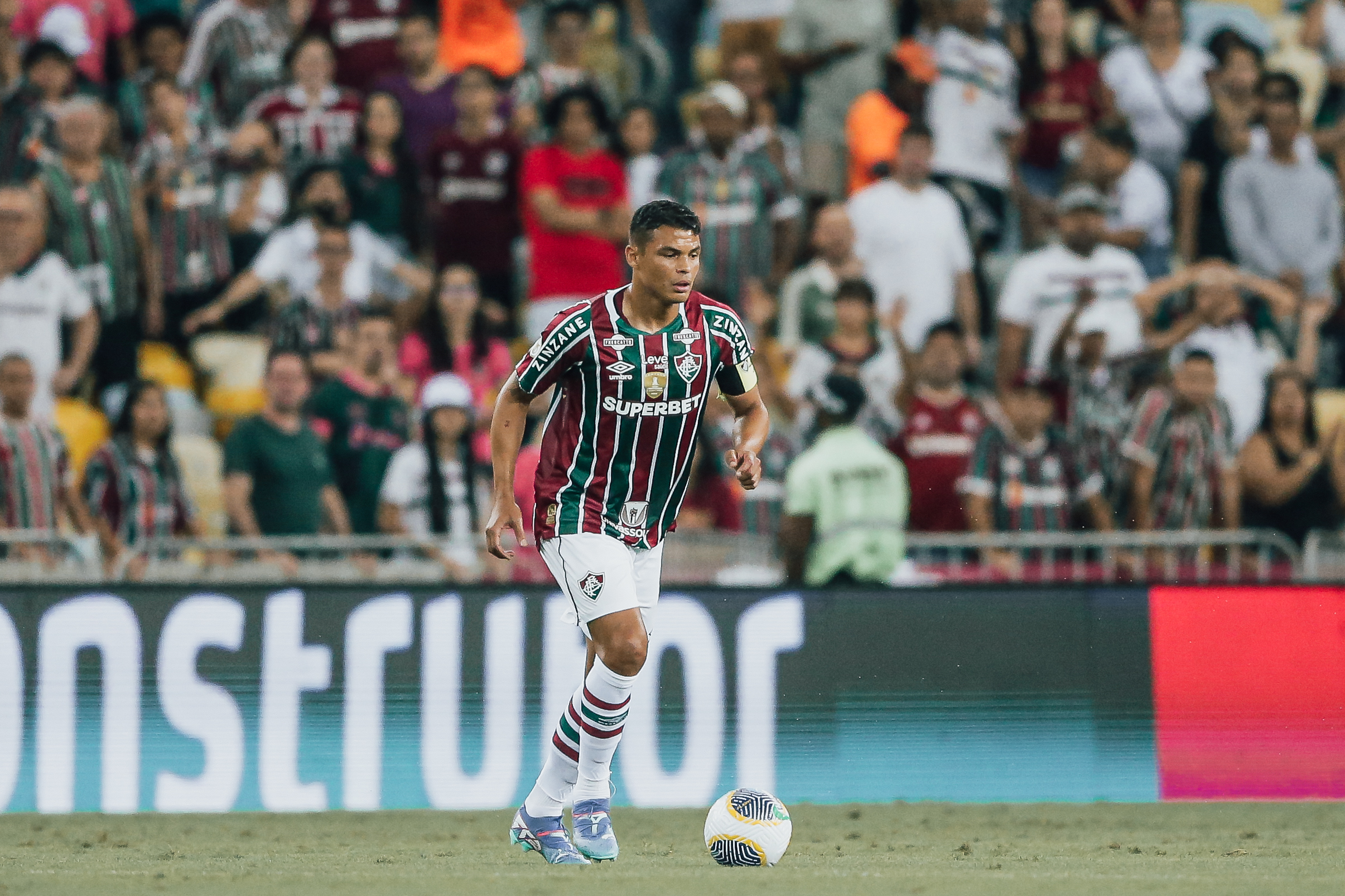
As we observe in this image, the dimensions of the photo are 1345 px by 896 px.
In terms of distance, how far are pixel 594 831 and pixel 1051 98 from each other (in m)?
8.52

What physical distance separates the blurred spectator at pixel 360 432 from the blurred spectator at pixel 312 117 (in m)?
2.26

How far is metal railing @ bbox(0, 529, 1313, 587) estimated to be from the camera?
9.94m

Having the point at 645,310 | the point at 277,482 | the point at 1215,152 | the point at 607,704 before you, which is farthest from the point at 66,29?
the point at 607,704

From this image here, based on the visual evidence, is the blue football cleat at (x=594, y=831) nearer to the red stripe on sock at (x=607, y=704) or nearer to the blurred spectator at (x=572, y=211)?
the red stripe on sock at (x=607, y=704)

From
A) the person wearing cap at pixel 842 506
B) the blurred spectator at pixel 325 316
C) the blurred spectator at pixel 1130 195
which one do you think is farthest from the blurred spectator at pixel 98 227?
the blurred spectator at pixel 1130 195

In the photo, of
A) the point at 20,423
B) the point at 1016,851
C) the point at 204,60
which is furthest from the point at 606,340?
the point at 204,60

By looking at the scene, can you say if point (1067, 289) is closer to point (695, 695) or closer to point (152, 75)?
point (695, 695)

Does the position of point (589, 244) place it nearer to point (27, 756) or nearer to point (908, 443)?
point (908, 443)

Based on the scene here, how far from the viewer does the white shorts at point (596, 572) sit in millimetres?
7176

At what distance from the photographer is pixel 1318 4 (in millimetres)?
15422

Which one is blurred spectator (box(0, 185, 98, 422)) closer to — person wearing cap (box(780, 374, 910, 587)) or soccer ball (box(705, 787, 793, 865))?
person wearing cap (box(780, 374, 910, 587))

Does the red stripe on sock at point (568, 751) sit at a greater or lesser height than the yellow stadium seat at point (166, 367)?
lesser

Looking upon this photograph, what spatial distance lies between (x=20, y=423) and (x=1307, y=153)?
8.72 meters

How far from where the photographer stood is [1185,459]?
37.9ft
